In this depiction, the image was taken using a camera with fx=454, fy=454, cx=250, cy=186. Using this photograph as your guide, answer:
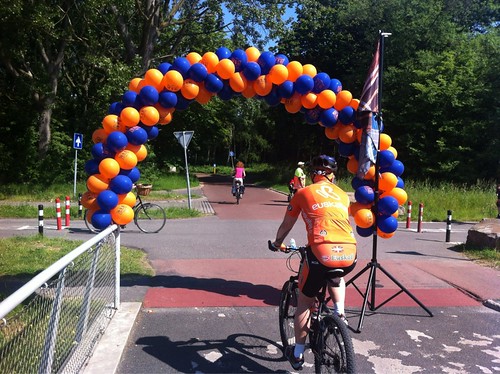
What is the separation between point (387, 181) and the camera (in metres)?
6.08

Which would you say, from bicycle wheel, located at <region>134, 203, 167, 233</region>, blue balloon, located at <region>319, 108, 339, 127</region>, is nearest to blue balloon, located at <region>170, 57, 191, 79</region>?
blue balloon, located at <region>319, 108, 339, 127</region>

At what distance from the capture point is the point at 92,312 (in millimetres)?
4562

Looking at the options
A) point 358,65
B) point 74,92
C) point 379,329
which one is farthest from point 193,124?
point 379,329

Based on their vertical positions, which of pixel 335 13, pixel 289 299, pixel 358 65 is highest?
pixel 335 13

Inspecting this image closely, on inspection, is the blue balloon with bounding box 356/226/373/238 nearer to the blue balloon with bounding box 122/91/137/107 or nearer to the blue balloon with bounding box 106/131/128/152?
the blue balloon with bounding box 106/131/128/152

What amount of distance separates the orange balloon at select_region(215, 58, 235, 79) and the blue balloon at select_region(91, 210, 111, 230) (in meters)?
2.48

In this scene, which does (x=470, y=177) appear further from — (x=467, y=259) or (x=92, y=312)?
(x=92, y=312)

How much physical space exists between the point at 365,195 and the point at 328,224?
2.46 metres

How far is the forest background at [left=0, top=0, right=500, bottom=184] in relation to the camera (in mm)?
21469

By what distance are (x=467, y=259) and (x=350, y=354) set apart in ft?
24.6

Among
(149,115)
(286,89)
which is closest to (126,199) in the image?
(149,115)

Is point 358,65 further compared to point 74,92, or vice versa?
point 358,65

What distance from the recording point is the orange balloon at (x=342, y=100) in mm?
6422

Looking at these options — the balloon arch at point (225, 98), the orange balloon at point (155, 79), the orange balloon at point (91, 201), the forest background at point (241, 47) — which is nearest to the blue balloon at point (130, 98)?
the balloon arch at point (225, 98)
